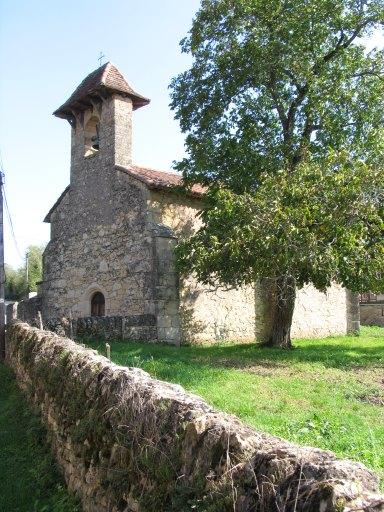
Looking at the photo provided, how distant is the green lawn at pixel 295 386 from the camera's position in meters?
6.27

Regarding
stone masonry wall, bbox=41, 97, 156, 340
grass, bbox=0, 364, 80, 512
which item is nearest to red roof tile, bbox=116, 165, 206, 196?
stone masonry wall, bbox=41, 97, 156, 340

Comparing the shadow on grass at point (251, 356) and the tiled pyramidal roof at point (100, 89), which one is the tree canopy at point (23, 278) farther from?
the shadow on grass at point (251, 356)

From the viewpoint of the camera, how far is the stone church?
16812 mm

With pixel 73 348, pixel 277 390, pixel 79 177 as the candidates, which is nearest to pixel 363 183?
pixel 277 390

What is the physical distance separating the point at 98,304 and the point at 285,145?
30.2ft

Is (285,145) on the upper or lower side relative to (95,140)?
lower

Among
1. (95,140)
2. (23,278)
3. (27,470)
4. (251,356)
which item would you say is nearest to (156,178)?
(95,140)

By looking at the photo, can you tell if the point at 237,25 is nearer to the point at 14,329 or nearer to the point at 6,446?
the point at 14,329

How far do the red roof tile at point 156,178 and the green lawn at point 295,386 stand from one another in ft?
17.8

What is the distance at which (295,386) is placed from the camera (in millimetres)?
9969

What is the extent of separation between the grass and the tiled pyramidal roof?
13106 mm

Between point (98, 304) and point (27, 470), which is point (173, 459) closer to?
point (27, 470)

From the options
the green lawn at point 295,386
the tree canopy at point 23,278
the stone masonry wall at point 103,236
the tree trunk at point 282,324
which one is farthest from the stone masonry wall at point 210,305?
the tree canopy at point 23,278

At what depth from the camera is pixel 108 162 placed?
19.1m
